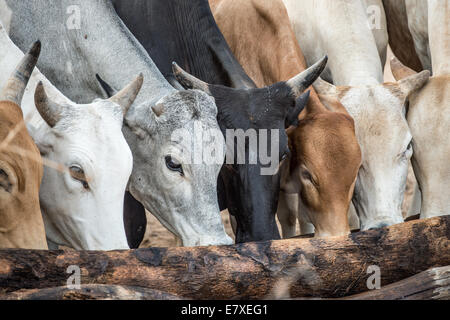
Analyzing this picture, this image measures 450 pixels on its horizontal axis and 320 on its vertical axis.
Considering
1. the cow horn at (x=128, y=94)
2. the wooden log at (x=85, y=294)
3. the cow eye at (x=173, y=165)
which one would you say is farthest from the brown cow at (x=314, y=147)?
the wooden log at (x=85, y=294)

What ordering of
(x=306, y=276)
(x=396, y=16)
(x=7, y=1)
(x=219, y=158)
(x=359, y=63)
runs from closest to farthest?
(x=306, y=276) < (x=219, y=158) < (x=7, y=1) < (x=359, y=63) < (x=396, y=16)

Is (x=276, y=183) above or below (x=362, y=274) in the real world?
above

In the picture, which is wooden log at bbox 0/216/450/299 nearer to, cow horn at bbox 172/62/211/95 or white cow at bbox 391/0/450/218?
white cow at bbox 391/0/450/218

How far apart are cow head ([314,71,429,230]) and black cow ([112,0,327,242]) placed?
14.5 inches

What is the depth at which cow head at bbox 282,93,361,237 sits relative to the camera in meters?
4.27

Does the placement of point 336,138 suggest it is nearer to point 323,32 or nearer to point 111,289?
point 323,32

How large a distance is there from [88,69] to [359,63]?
1.66 metres

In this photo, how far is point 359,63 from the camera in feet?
16.6

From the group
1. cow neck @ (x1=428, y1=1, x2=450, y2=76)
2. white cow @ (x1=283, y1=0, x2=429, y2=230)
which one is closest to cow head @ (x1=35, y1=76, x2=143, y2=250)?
white cow @ (x1=283, y1=0, x2=429, y2=230)

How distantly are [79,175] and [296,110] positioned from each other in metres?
1.31

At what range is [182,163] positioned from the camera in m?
3.95

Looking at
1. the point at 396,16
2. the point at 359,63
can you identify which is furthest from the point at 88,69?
the point at 396,16

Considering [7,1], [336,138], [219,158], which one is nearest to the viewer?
[219,158]

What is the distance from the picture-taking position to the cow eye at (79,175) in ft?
11.9
